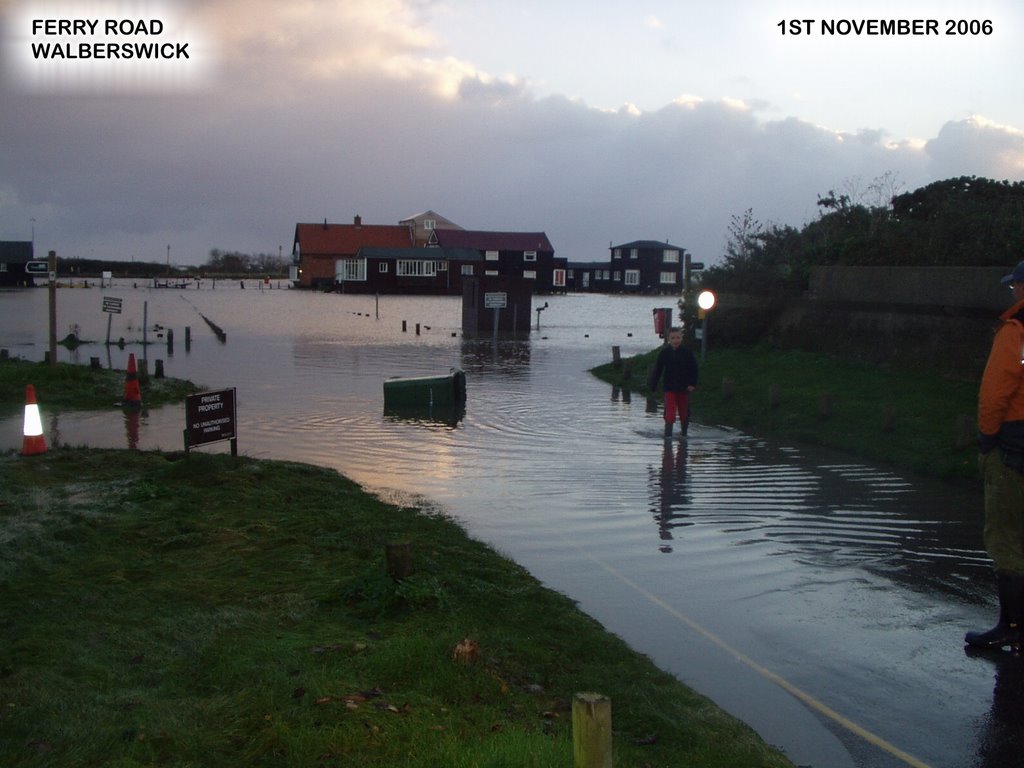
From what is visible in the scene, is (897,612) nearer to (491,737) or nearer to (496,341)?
(491,737)

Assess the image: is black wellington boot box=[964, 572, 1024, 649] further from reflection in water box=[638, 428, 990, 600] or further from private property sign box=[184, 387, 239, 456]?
private property sign box=[184, 387, 239, 456]

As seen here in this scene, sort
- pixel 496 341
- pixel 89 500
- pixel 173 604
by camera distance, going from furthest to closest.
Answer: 1. pixel 496 341
2. pixel 89 500
3. pixel 173 604

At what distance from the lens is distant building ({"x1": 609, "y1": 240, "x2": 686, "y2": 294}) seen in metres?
144

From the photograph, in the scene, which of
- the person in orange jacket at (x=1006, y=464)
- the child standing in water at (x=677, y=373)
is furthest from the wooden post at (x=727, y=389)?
the person in orange jacket at (x=1006, y=464)

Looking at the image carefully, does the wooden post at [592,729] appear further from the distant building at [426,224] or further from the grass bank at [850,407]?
the distant building at [426,224]

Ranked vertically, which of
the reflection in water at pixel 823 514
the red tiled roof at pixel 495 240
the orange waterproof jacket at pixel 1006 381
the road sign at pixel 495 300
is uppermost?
the red tiled roof at pixel 495 240

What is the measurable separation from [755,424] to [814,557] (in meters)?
9.46

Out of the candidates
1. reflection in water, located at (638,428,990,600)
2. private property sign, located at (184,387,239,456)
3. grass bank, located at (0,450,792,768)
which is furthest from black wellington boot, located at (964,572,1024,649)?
private property sign, located at (184,387,239,456)

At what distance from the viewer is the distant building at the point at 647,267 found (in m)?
144

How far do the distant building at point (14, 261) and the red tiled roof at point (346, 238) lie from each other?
30.7 m

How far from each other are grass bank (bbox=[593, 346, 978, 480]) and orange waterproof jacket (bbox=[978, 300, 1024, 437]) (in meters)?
7.28

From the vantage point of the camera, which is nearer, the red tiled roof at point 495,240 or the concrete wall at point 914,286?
the concrete wall at point 914,286

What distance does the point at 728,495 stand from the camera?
1207cm

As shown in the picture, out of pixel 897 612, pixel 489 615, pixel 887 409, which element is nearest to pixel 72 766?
pixel 489 615
